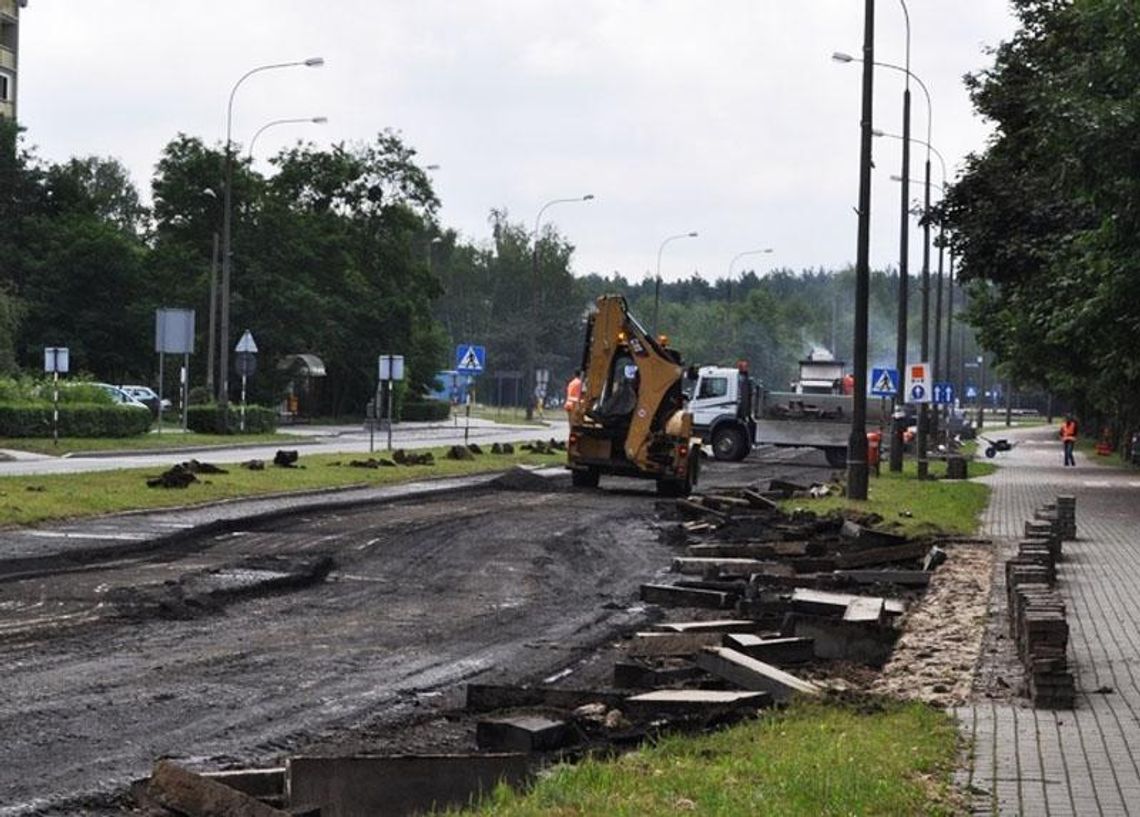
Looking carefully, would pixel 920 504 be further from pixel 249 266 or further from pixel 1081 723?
pixel 249 266

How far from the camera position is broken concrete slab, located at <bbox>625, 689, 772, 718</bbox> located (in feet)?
35.1

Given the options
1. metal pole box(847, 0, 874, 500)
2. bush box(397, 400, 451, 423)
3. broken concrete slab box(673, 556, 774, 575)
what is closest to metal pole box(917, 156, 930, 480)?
metal pole box(847, 0, 874, 500)

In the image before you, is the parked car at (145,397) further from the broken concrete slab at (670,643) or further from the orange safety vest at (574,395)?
the broken concrete slab at (670,643)

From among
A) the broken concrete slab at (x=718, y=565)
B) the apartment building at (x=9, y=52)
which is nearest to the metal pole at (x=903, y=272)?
the broken concrete slab at (x=718, y=565)

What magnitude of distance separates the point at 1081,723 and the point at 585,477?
2735 cm

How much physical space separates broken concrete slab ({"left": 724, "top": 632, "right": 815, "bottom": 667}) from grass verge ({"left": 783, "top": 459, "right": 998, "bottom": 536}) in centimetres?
1279

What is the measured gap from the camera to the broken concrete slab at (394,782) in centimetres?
819

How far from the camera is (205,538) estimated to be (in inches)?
906

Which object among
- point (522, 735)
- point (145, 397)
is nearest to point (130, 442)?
point (145, 397)

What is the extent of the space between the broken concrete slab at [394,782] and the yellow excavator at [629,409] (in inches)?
1095

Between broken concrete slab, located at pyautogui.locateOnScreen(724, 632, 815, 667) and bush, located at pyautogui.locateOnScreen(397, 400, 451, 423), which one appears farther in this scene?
bush, located at pyautogui.locateOnScreen(397, 400, 451, 423)

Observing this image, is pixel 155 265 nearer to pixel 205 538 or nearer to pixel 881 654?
pixel 205 538

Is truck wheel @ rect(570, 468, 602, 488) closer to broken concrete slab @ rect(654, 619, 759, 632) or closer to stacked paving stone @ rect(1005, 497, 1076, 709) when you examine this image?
stacked paving stone @ rect(1005, 497, 1076, 709)

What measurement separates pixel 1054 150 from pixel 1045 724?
81.4 feet
